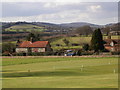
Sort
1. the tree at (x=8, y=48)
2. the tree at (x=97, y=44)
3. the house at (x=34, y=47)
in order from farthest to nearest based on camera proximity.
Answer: the house at (x=34, y=47) → the tree at (x=8, y=48) → the tree at (x=97, y=44)

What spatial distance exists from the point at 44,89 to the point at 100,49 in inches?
2864

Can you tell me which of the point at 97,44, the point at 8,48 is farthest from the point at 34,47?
the point at 97,44

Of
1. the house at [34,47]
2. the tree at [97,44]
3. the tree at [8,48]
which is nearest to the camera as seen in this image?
the tree at [97,44]

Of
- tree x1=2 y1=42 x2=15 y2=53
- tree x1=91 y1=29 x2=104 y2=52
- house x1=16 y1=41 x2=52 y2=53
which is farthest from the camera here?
house x1=16 y1=41 x2=52 y2=53

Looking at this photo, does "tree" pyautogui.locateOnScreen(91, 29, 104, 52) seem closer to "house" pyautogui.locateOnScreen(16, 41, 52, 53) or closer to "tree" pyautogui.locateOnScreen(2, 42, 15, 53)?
"house" pyautogui.locateOnScreen(16, 41, 52, 53)

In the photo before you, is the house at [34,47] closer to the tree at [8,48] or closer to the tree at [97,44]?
the tree at [8,48]

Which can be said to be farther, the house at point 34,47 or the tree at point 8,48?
the house at point 34,47

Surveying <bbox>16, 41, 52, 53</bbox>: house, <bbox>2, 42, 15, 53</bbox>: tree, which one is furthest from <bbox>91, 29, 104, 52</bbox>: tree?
<bbox>2, 42, 15, 53</bbox>: tree

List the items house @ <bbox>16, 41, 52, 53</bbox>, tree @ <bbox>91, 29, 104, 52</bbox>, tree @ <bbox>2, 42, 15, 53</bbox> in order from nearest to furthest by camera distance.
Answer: tree @ <bbox>91, 29, 104, 52</bbox> → tree @ <bbox>2, 42, 15, 53</bbox> → house @ <bbox>16, 41, 52, 53</bbox>

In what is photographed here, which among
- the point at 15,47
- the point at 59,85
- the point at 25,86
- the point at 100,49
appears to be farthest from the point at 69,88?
the point at 15,47

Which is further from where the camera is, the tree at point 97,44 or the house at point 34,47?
the house at point 34,47

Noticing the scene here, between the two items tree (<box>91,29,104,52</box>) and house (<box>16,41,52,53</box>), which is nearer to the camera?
tree (<box>91,29,104,52</box>)

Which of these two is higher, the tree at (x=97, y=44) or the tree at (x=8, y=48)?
the tree at (x=97, y=44)

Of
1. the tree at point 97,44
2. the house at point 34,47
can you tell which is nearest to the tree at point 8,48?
the house at point 34,47
